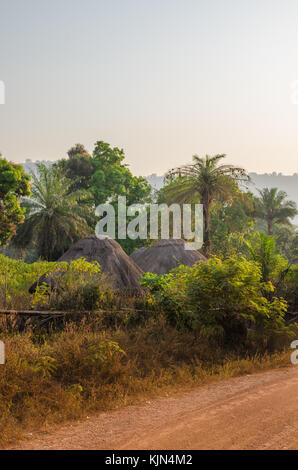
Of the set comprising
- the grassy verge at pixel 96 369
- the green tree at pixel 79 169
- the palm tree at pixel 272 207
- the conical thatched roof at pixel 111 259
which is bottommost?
the grassy verge at pixel 96 369

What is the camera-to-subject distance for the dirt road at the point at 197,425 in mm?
4680

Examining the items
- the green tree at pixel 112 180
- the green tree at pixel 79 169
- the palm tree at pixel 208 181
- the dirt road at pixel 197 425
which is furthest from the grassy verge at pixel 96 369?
the green tree at pixel 79 169

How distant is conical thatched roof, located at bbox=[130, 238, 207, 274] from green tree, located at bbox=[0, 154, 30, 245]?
11.3 m

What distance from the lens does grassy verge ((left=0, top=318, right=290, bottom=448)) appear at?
5.67m

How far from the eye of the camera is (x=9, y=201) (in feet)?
82.2

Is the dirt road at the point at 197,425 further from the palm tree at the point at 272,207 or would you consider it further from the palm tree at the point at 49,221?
the palm tree at the point at 272,207

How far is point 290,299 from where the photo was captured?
38.2 feet

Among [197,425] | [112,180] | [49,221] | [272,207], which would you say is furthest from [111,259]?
[272,207]

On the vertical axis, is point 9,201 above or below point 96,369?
above

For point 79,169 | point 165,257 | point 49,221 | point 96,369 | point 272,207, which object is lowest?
point 96,369

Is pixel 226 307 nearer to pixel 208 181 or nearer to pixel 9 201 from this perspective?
pixel 208 181

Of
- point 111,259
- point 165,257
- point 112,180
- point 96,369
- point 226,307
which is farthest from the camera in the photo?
point 112,180

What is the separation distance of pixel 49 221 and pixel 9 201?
2.67m

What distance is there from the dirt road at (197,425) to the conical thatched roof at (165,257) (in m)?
9.39
